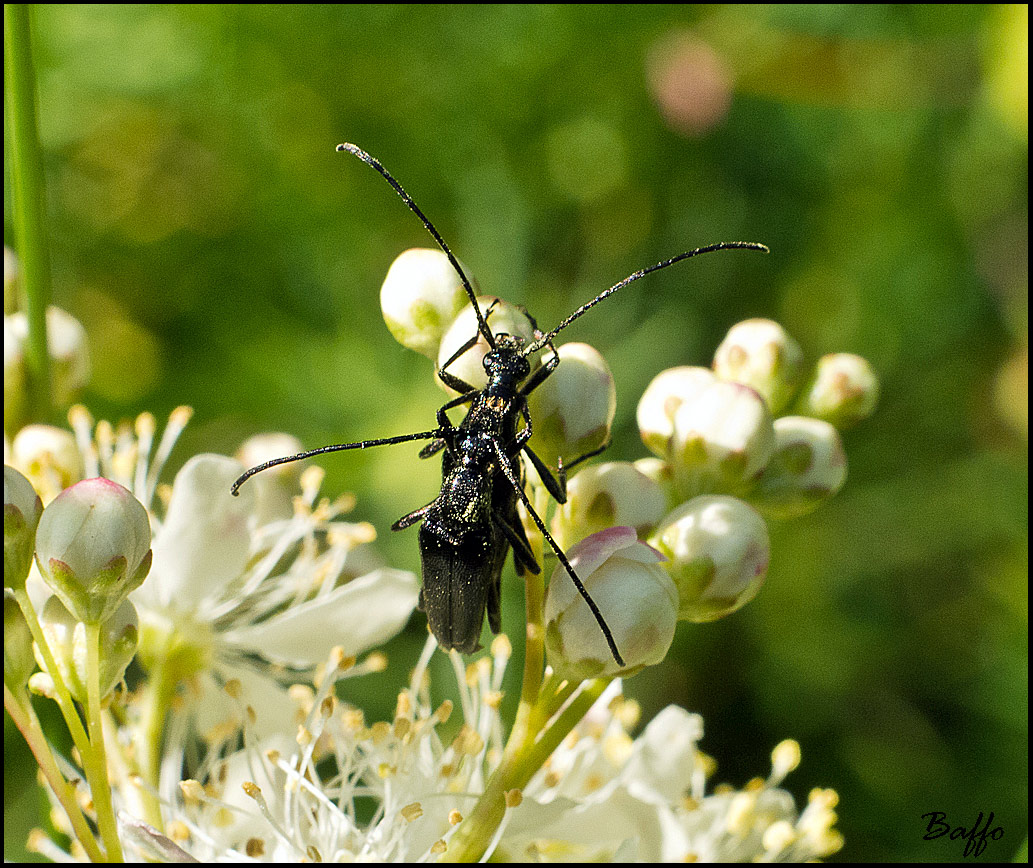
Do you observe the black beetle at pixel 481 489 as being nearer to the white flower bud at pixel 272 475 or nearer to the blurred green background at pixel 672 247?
the white flower bud at pixel 272 475

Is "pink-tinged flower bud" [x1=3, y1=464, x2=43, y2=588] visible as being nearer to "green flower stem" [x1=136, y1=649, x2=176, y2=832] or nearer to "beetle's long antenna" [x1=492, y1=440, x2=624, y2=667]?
"green flower stem" [x1=136, y1=649, x2=176, y2=832]

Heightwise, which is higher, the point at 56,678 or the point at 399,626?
the point at 56,678

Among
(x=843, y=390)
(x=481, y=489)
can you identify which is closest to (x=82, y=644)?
(x=481, y=489)

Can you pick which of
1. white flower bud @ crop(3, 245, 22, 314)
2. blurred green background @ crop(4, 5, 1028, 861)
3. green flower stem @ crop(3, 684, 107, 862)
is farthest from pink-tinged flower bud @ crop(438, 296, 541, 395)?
blurred green background @ crop(4, 5, 1028, 861)

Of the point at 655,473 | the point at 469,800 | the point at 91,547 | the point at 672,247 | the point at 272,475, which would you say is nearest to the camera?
the point at 91,547

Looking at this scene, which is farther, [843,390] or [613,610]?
[843,390]

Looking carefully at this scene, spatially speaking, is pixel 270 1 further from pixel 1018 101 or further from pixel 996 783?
pixel 996 783

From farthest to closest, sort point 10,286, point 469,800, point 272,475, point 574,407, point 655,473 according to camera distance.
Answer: point 272,475
point 10,286
point 469,800
point 655,473
point 574,407

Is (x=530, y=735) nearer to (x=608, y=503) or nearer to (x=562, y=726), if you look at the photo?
(x=562, y=726)
